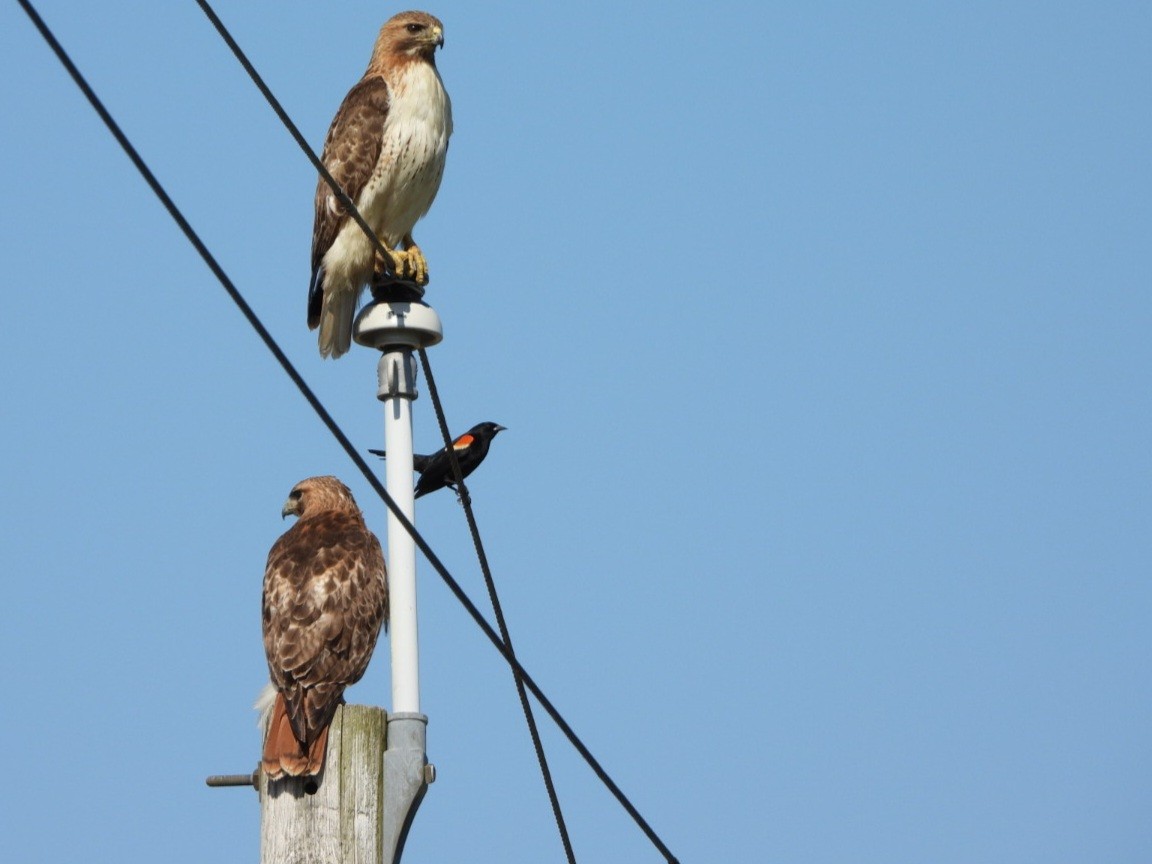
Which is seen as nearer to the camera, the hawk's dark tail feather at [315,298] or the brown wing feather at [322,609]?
the brown wing feather at [322,609]

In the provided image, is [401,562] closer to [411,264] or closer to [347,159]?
[411,264]

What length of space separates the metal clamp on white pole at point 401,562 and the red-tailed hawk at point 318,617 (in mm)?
241

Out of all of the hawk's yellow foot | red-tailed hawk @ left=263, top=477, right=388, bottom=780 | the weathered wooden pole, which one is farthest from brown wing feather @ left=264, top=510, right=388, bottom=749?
the hawk's yellow foot

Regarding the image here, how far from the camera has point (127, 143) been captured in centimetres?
374

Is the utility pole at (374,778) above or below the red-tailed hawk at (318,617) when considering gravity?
below

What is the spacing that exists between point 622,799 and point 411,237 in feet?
13.4

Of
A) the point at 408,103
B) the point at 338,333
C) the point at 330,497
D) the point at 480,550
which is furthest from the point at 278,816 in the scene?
the point at 408,103

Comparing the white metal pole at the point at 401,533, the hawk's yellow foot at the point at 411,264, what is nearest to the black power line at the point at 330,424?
the white metal pole at the point at 401,533

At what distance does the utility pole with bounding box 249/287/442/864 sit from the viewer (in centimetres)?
444

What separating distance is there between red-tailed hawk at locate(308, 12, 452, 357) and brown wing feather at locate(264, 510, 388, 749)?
5.50 feet

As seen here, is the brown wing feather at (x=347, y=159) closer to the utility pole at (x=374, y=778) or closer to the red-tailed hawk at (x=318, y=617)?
the red-tailed hawk at (x=318, y=617)

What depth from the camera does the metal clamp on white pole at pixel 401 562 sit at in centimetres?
456

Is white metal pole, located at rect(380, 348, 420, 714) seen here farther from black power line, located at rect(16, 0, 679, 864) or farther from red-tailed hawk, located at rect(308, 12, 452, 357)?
red-tailed hawk, located at rect(308, 12, 452, 357)

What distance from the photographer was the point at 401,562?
16.8 ft
